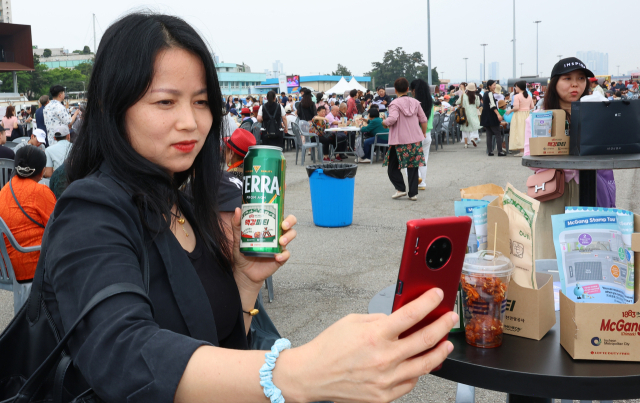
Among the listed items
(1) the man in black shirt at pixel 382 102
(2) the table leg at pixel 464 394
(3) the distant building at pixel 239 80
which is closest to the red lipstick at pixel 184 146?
(2) the table leg at pixel 464 394

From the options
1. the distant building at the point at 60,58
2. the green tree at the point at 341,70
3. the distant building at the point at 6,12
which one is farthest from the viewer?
the distant building at the point at 60,58

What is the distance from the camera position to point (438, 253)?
91cm

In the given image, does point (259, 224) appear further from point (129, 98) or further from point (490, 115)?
point (490, 115)

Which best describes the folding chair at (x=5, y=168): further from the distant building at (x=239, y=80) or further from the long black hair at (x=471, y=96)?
the distant building at (x=239, y=80)

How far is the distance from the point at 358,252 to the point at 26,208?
3.41 metres

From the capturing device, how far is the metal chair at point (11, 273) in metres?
3.57

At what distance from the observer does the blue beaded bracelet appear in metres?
0.79

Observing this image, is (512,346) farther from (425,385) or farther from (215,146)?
(425,385)

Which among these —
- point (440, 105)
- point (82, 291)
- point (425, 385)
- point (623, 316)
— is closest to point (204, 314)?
point (82, 291)

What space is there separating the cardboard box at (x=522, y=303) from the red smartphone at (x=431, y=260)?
0.62 metres

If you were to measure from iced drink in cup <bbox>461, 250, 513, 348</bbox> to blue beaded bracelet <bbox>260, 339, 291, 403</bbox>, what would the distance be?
749 millimetres

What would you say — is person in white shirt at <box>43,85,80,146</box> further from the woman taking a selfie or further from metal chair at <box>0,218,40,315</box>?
the woman taking a selfie

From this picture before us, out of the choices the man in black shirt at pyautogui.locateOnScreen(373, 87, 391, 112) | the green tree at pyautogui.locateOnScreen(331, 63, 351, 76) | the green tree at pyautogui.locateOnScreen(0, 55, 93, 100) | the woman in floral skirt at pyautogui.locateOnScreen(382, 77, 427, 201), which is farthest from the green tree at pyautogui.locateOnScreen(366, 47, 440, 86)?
the woman in floral skirt at pyautogui.locateOnScreen(382, 77, 427, 201)

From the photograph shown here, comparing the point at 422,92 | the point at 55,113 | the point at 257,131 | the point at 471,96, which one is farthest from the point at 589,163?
the point at 471,96
